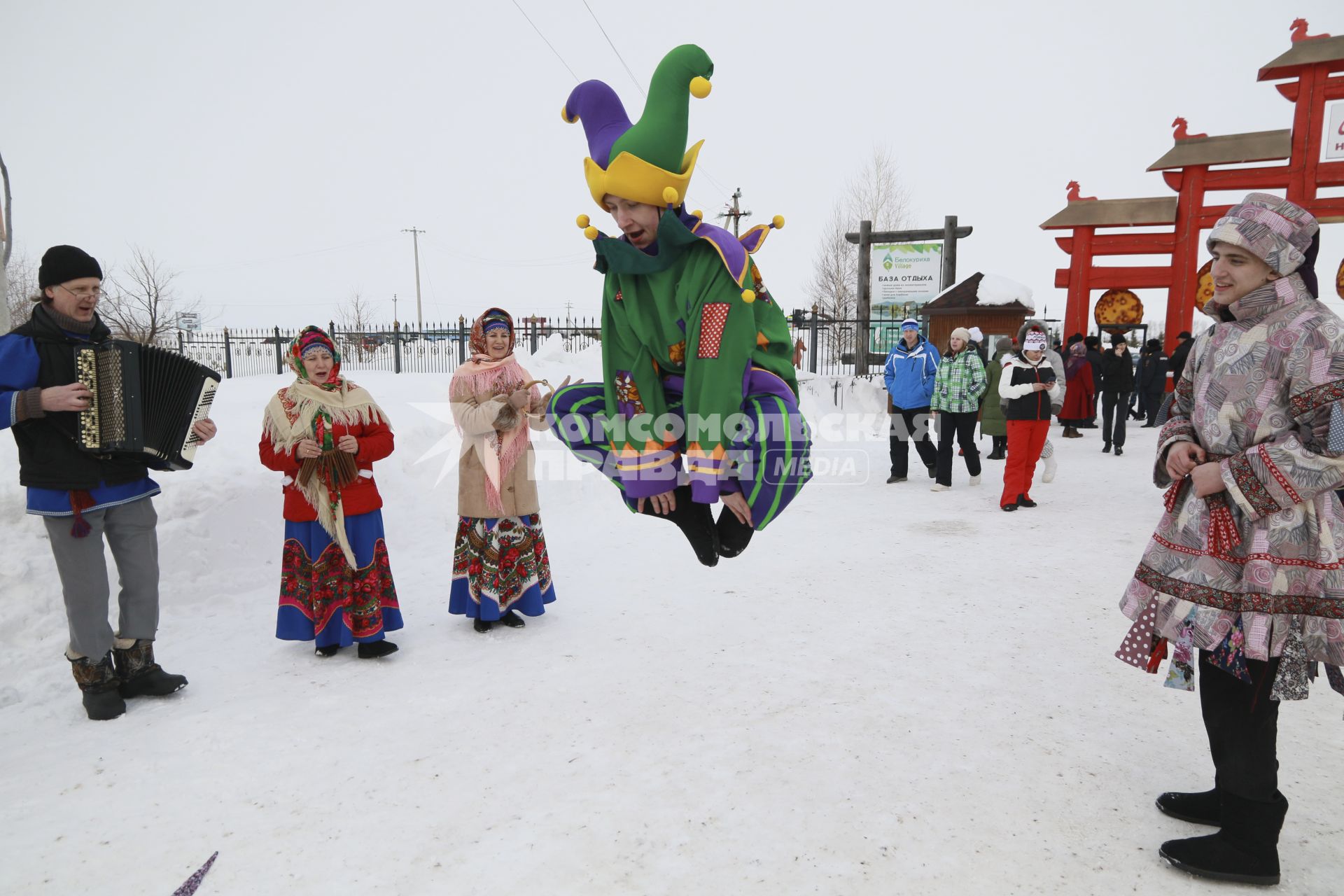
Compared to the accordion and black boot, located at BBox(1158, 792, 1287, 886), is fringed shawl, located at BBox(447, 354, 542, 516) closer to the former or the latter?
the accordion

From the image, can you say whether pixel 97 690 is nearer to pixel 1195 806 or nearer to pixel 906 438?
pixel 1195 806

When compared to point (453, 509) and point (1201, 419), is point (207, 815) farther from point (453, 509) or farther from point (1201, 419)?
point (453, 509)

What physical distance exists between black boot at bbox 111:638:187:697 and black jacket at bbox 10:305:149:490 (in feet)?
3.05

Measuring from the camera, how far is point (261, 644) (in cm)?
469

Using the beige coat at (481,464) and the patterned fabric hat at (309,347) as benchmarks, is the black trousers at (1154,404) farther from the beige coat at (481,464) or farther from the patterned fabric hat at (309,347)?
the patterned fabric hat at (309,347)

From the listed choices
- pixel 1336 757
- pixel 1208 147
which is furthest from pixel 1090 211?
pixel 1336 757

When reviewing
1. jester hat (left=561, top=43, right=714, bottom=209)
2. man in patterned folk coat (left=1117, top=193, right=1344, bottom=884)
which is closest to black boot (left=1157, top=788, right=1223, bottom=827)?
man in patterned folk coat (left=1117, top=193, right=1344, bottom=884)

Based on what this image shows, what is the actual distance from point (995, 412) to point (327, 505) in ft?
33.5

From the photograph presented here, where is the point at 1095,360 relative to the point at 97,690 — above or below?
above

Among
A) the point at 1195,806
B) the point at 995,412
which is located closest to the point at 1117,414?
the point at 995,412

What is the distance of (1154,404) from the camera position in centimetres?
1553

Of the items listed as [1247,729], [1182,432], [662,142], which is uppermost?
[662,142]

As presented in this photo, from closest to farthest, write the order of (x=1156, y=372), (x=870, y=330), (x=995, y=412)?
(x=995, y=412)
(x=1156, y=372)
(x=870, y=330)

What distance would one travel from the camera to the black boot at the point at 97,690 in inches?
146
